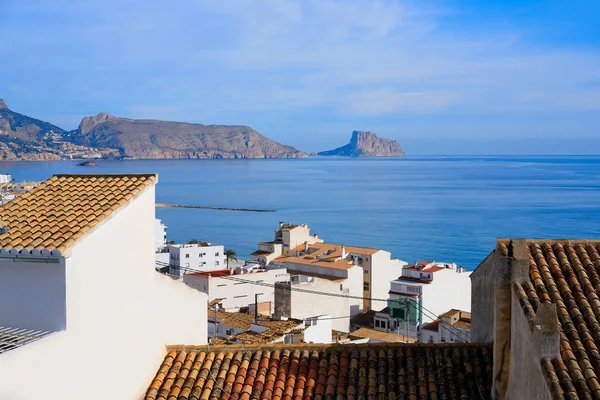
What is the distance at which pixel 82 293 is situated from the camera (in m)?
6.99

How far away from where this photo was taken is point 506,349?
7.04 meters

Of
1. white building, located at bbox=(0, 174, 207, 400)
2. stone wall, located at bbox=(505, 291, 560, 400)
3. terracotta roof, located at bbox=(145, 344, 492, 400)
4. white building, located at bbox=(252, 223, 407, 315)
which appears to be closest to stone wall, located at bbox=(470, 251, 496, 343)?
terracotta roof, located at bbox=(145, 344, 492, 400)

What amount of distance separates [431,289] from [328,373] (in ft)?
141

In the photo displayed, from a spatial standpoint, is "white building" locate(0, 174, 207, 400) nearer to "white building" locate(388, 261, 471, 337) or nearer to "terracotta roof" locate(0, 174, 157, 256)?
"terracotta roof" locate(0, 174, 157, 256)

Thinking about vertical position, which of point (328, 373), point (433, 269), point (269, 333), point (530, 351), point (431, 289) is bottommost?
point (431, 289)

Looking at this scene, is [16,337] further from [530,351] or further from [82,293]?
[530,351]

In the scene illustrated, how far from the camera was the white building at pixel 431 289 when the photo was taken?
48594 millimetres

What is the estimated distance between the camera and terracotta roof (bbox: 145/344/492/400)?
7.60 meters

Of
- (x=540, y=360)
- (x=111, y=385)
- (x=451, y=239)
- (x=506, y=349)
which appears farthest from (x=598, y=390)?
(x=451, y=239)

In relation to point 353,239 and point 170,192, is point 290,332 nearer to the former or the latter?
point 353,239

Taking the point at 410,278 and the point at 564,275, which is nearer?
the point at 564,275

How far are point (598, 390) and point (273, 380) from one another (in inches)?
146

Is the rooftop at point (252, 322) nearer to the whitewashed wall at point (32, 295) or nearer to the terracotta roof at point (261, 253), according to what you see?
the whitewashed wall at point (32, 295)

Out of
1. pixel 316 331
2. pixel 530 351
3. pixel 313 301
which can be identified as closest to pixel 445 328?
pixel 313 301
